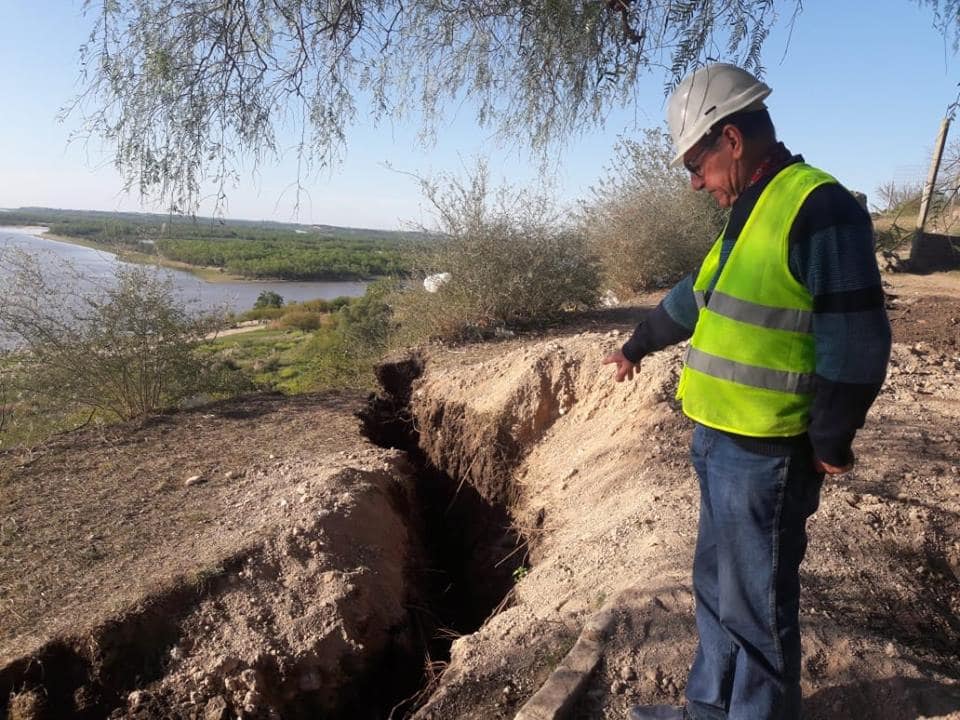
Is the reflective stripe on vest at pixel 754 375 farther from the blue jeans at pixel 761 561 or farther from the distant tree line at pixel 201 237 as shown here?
the distant tree line at pixel 201 237

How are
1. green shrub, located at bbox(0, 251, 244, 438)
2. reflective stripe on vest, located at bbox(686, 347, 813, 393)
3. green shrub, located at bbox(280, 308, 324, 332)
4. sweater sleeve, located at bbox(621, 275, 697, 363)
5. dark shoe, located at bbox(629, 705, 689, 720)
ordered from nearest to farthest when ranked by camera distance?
reflective stripe on vest, located at bbox(686, 347, 813, 393) < dark shoe, located at bbox(629, 705, 689, 720) < sweater sleeve, located at bbox(621, 275, 697, 363) < green shrub, located at bbox(0, 251, 244, 438) < green shrub, located at bbox(280, 308, 324, 332)

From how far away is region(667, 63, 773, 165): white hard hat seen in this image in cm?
181

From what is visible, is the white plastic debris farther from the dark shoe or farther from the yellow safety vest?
the yellow safety vest

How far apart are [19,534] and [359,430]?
9.50ft

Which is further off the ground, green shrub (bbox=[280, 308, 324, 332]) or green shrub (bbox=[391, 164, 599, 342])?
green shrub (bbox=[391, 164, 599, 342])

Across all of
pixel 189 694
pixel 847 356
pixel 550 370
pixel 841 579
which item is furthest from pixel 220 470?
pixel 847 356

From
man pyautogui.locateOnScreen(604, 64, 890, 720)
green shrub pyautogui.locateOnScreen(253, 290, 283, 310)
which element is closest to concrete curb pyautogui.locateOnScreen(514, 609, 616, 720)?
man pyautogui.locateOnScreen(604, 64, 890, 720)

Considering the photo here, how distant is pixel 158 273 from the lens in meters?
7.88

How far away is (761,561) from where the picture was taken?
1790 mm

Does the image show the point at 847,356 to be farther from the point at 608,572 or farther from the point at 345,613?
the point at 345,613

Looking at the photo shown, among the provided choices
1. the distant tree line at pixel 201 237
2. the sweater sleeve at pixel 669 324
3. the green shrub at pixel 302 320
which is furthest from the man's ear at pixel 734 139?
the green shrub at pixel 302 320

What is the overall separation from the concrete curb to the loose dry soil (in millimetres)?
39

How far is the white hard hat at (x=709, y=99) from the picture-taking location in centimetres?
181

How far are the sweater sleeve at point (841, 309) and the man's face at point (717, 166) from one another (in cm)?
30
